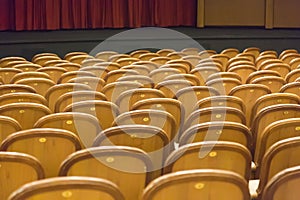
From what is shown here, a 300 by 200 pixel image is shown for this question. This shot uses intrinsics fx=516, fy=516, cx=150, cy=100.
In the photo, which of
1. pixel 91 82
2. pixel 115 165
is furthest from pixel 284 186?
pixel 91 82

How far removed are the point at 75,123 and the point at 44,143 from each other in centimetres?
53

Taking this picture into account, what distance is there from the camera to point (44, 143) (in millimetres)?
2770

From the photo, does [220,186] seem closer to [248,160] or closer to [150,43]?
A: [248,160]

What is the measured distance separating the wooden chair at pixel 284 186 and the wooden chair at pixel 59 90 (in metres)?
2.60

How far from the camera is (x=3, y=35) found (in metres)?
9.78

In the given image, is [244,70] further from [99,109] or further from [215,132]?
[215,132]

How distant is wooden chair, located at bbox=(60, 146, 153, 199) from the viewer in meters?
2.36

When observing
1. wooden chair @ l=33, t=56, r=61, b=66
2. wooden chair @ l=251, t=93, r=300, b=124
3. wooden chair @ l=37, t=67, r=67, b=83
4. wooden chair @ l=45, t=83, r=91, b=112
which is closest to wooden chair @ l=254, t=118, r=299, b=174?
wooden chair @ l=251, t=93, r=300, b=124

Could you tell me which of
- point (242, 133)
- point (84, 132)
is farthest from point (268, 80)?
point (84, 132)

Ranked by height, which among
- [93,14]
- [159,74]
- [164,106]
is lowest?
[164,106]

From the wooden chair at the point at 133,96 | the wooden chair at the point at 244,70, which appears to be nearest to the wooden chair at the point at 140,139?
the wooden chair at the point at 133,96

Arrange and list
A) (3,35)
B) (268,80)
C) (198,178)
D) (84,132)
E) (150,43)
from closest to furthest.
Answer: (198,178) → (84,132) → (268,80) → (3,35) → (150,43)

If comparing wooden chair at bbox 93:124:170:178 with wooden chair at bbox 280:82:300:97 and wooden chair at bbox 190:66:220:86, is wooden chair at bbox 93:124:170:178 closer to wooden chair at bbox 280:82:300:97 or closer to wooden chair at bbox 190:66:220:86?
wooden chair at bbox 280:82:300:97

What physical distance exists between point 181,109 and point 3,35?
22.2ft
